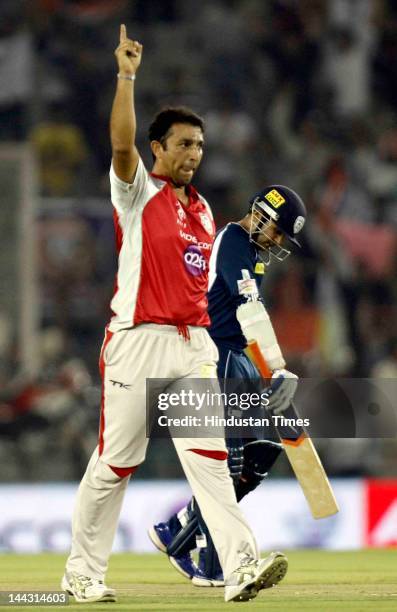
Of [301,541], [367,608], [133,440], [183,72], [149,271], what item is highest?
[183,72]

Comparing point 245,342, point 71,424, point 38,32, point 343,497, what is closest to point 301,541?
point 343,497

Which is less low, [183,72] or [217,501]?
[183,72]

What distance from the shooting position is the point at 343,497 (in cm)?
1105

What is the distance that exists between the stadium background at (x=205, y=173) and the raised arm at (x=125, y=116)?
5.91m

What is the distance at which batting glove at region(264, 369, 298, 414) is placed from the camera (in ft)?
21.3

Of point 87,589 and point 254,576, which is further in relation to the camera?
point 87,589

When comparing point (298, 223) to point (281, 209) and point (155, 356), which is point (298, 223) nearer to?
point (281, 209)

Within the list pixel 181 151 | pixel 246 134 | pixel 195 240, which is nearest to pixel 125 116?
pixel 181 151

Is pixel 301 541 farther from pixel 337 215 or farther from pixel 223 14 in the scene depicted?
pixel 223 14

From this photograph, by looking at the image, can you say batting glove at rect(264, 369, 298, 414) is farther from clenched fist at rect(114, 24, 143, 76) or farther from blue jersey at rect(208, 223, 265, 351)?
clenched fist at rect(114, 24, 143, 76)

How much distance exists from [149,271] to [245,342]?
114cm

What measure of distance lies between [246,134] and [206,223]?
366 inches

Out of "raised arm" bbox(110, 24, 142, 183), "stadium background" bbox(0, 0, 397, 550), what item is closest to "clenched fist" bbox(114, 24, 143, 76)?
"raised arm" bbox(110, 24, 142, 183)

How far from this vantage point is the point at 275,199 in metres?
6.82
